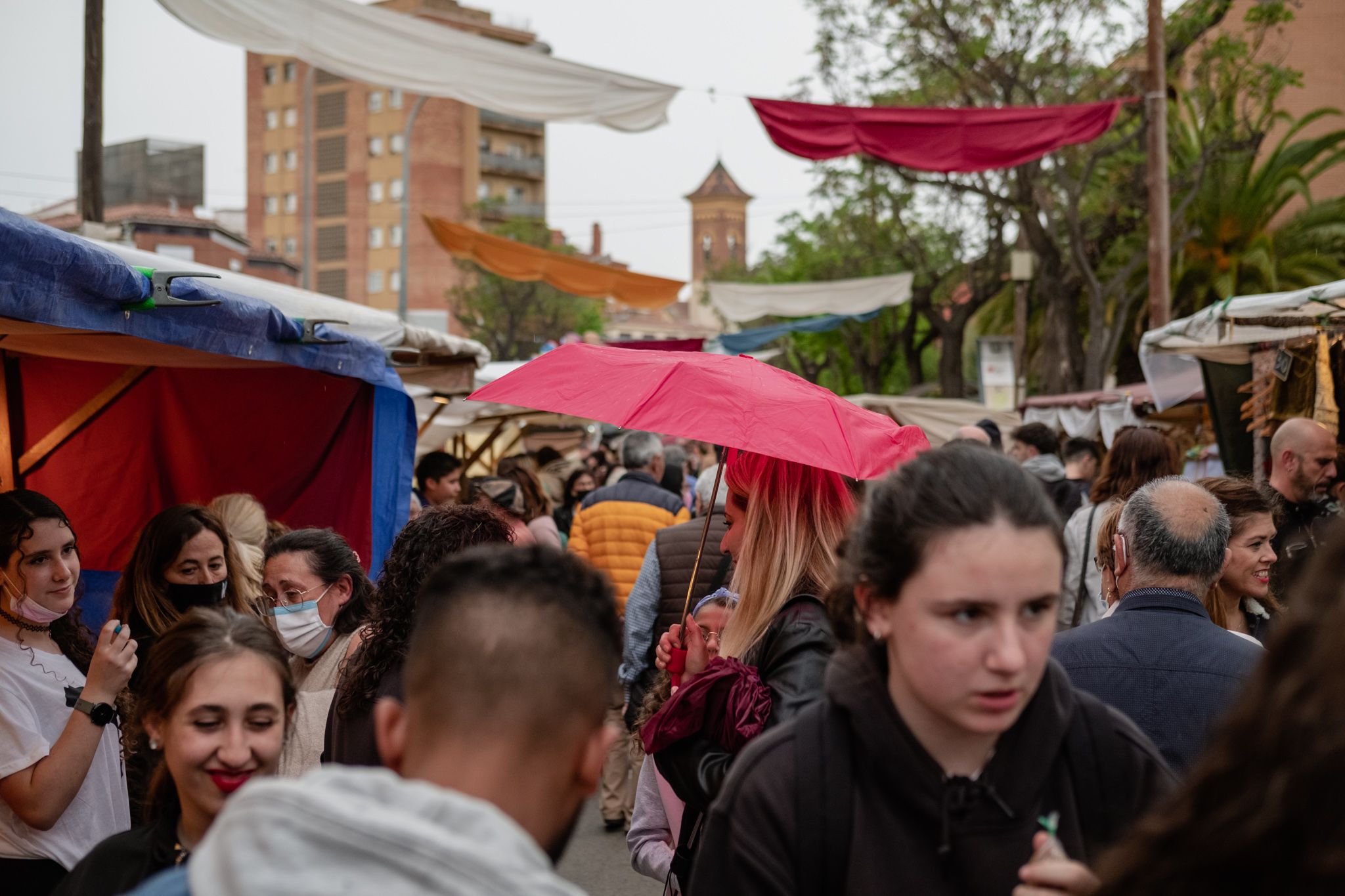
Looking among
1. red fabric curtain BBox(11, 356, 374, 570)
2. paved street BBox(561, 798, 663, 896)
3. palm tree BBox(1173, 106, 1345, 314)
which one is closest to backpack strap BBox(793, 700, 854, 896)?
red fabric curtain BBox(11, 356, 374, 570)

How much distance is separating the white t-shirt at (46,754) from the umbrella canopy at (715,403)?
1.60 metres

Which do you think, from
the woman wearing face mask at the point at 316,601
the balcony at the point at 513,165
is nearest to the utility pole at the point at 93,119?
the woman wearing face mask at the point at 316,601

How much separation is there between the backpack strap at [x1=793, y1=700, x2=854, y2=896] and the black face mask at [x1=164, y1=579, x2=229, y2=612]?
125 inches

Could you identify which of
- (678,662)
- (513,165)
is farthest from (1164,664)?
(513,165)

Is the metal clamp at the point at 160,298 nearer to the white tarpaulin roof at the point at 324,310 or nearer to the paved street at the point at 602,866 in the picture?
the white tarpaulin roof at the point at 324,310

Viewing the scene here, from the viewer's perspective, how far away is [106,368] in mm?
5727

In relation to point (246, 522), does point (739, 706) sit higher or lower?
lower

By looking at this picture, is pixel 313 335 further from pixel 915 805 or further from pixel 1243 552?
pixel 915 805

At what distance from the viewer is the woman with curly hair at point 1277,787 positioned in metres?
1.09

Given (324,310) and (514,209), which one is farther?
(514,209)

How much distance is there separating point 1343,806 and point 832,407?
108 inches

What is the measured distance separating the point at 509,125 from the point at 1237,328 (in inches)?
3100

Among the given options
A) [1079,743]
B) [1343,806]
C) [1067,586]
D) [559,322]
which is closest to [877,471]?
[1079,743]

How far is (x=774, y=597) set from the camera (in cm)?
315
